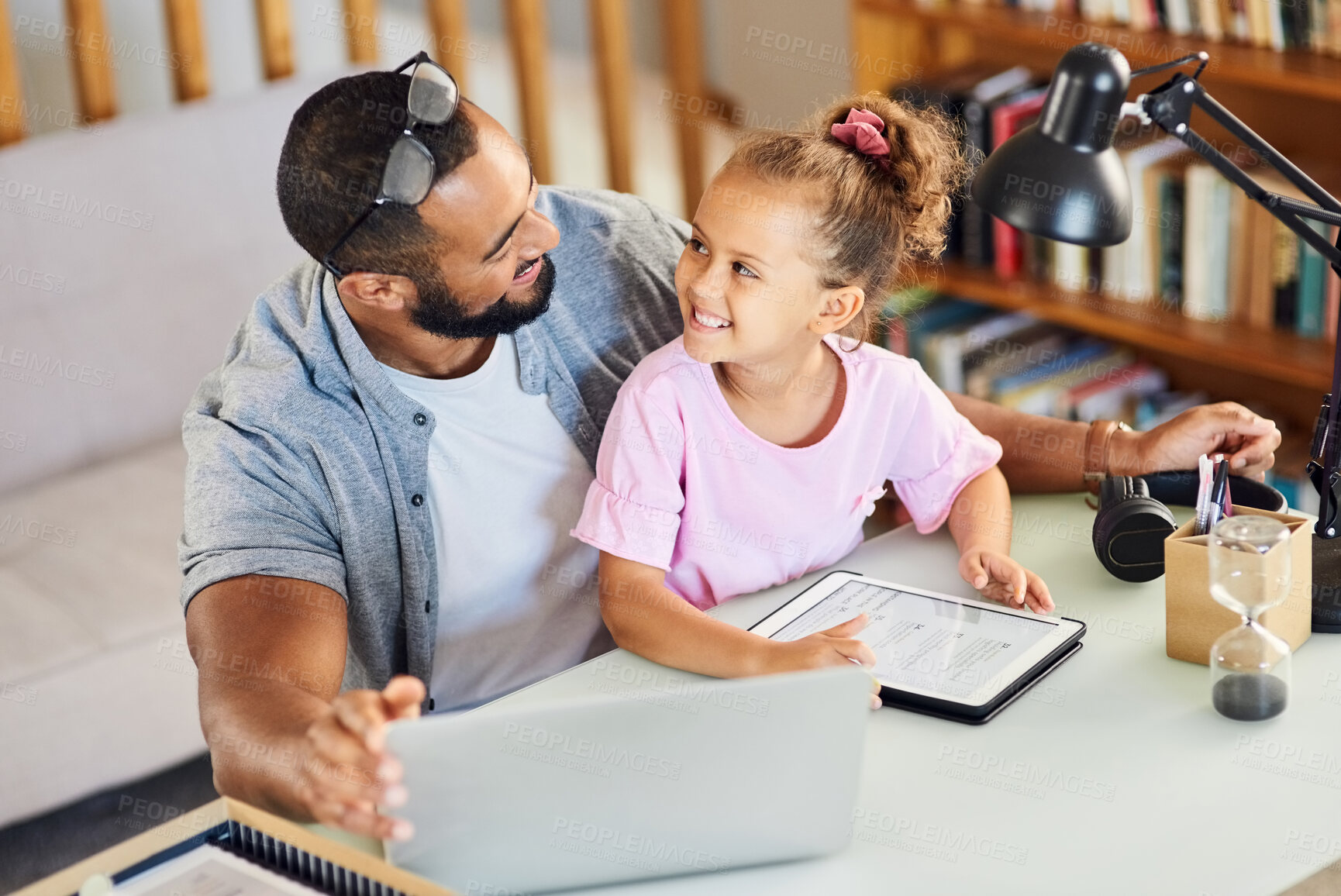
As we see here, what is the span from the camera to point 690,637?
1.20 meters

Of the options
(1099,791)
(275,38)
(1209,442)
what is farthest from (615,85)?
(1099,791)

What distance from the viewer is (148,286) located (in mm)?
2371

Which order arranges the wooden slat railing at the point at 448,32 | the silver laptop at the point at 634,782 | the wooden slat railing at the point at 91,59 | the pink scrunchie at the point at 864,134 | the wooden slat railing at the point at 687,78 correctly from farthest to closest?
the wooden slat railing at the point at 687,78 → the wooden slat railing at the point at 448,32 → the wooden slat railing at the point at 91,59 → the pink scrunchie at the point at 864,134 → the silver laptop at the point at 634,782

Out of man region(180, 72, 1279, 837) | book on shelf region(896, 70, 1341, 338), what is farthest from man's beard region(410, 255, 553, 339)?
book on shelf region(896, 70, 1341, 338)

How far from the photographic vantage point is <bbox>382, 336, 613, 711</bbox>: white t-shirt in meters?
1.45

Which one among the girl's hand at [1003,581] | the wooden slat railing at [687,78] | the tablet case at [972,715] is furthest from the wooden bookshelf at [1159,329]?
the tablet case at [972,715]

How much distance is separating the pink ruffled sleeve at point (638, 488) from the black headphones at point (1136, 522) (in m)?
0.39

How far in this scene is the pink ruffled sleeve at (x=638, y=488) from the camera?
131 cm

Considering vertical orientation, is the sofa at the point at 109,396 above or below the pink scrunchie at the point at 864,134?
below

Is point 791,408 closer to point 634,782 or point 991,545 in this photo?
point 991,545

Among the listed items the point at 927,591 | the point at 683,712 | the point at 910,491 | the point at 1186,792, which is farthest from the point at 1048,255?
the point at 683,712

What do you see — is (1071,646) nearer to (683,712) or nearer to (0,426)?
(683,712)

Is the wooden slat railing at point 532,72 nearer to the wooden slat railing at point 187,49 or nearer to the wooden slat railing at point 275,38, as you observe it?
the wooden slat railing at point 275,38

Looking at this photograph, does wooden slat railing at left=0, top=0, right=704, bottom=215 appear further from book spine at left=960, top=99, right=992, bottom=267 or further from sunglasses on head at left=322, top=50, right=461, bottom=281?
sunglasses on head at left=322, top=50, right=461, bottom=281
